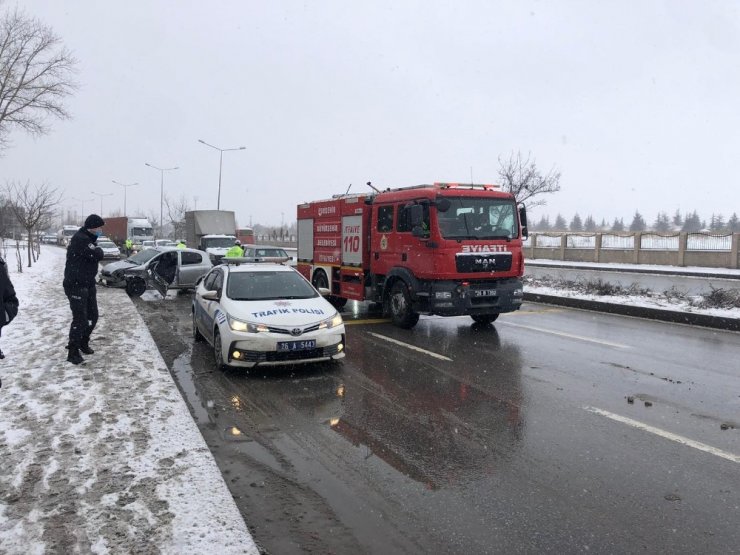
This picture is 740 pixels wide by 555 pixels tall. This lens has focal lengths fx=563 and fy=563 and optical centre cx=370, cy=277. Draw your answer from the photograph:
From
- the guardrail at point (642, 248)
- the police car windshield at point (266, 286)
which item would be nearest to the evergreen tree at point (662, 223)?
the guardrail at point (642, 248)

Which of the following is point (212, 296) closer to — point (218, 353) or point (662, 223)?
point (218, 353)

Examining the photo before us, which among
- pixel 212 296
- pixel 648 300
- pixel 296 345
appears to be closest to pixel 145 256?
pixel 212 296

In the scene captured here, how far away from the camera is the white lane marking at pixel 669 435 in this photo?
4.68 meters

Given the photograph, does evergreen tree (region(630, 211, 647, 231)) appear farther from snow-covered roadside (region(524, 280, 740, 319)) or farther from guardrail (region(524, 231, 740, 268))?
snow-covered roadside (region(524, 280, 740, 319))

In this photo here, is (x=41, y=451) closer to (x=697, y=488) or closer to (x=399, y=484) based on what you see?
(x=399, y=484)

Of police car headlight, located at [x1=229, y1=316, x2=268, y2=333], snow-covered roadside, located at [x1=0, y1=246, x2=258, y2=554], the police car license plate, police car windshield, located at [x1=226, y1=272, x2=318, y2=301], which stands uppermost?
police car windshield, located at [x1=226, y1=272, x2=318, y2=301]

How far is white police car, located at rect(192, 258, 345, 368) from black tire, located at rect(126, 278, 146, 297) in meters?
9.21

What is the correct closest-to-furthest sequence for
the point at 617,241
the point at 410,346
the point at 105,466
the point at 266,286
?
the point at 105,466
the point at 266,286
the point at 410,346
the point at 617,241

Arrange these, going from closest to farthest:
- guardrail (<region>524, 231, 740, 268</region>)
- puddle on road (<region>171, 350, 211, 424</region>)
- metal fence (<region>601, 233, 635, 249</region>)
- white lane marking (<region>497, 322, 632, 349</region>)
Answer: puddle on road (<region>171, 350, 211, 424</region>) < white lane marking (<region>497, 322, 632, 349</region>) < guardrail (<region>524, 231, 740, 268</region>) < metal fence (<region>601, 233, 635, 249</region>)

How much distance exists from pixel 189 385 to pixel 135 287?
1127 cm

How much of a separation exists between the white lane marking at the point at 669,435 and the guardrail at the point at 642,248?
24759 mm

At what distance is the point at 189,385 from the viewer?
6.90 m

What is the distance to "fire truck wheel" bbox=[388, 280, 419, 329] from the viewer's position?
10.8 metres

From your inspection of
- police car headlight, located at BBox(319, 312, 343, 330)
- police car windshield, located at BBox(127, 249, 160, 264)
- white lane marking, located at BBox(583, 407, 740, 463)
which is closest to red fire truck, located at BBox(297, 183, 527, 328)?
police car headlight, located at BBox(319, 312, 343, 330)
